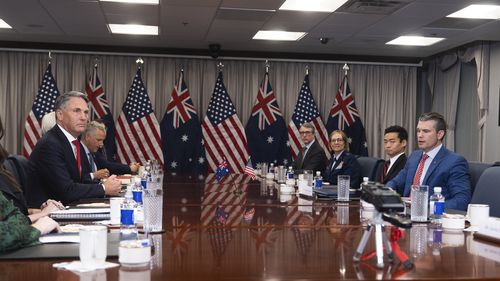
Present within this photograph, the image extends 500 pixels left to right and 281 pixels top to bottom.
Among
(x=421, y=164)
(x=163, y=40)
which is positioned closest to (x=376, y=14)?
(x=421, y=164)

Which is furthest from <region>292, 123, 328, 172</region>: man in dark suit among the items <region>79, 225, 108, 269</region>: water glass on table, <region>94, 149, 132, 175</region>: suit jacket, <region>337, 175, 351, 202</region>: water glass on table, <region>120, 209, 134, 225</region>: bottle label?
<region>79, 225, 108, 269</region>: water glass on table

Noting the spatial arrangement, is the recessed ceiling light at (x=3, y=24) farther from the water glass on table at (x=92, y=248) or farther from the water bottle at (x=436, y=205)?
the water glass on table at (x=92, y=248)

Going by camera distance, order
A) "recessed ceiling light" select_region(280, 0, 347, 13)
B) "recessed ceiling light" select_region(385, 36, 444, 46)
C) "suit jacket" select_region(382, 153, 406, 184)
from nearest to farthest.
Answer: "suit jacket" select_region(382, 153, 406, 184) → "recessed ceiling light" select_region(280, 0, 347, 13) → "recessed ceiling light" select_region(385, 36, 444, 46)

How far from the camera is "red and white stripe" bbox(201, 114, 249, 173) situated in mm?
8953

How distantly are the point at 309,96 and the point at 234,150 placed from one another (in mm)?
1509

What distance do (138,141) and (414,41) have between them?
433 cm

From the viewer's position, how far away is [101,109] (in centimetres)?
873

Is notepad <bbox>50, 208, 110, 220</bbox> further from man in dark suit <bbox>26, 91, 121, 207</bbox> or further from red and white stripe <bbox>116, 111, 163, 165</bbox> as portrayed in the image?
red and white stripe <bbox>116, 111, 163, 165</bbox>

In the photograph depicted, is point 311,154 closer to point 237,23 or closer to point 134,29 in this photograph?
point 237,23

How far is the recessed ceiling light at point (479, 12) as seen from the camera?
604 cm

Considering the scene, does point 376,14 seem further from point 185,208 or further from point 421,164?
point 185,208

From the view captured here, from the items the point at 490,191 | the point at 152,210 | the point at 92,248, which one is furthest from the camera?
the point at 490,191

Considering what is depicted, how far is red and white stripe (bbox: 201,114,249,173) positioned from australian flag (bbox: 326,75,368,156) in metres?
1.45

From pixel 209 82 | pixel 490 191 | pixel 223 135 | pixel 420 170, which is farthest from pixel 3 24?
pixel 490 191
